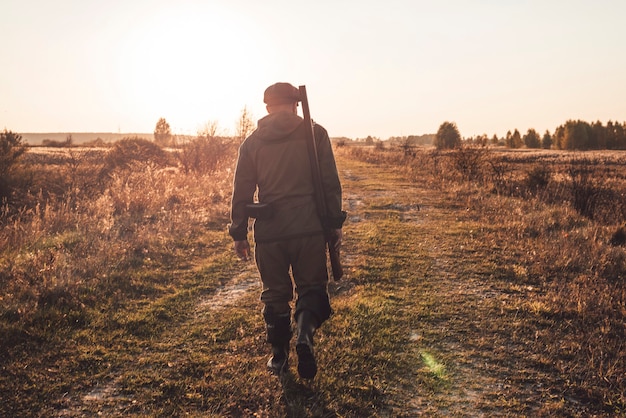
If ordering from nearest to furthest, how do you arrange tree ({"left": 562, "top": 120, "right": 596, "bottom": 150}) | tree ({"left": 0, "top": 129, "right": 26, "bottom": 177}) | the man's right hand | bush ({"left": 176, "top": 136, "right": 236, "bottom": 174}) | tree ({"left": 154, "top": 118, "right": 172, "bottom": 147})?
the man's right hand, tree ({"left": 0, "top": 129, "right": 26, "bottom": 177}), bush ({"left": 176, "top": 136, "right": 236, "bottom": 174}), tree ({"left": 154, "top": 118, "right": 172, "bottom": 147}), tree ({"left": 562, "top": 120, "right": 596, "bottom": 150})

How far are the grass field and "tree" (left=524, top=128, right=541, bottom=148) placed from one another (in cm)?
9193

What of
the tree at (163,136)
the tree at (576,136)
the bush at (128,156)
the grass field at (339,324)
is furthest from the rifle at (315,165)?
the tree at (576,136)

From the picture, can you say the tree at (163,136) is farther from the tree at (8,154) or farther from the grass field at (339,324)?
the grass field at (339,324)

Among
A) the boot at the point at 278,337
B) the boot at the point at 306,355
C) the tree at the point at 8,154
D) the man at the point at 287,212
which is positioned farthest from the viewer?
the tree at the point at 8,154

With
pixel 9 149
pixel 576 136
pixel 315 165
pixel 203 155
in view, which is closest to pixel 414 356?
pixel 315 165

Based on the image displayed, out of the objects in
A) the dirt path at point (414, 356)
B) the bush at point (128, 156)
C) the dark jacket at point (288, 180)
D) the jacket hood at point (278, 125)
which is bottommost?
the dirt path at point (414, 356)

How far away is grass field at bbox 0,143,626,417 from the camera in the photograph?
Result: 345 centimetres

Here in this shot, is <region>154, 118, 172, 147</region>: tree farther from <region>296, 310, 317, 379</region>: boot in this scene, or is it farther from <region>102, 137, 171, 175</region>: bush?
<region>296, 310, 317, 379</region>: boot

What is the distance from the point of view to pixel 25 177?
12211mm

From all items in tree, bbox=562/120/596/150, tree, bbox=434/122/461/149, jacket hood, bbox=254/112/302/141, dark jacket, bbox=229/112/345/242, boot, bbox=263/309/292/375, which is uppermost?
tree, bbox=562/120/596/150

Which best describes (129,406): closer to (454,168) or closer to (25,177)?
(25,177)

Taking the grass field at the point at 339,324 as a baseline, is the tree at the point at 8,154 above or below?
above

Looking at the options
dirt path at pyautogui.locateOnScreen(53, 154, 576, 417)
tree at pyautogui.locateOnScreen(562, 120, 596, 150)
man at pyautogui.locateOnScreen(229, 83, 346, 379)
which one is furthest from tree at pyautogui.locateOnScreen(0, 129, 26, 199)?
tree at pyautogui.locateOnScreen(562, 120, 596, 150)

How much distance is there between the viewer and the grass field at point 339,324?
11.3 ft
